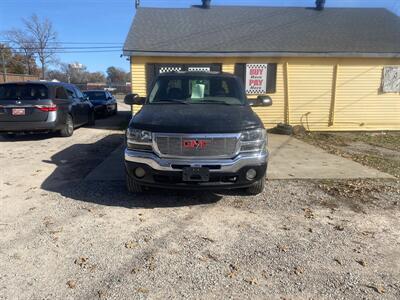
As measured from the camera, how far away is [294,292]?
9.43 ft

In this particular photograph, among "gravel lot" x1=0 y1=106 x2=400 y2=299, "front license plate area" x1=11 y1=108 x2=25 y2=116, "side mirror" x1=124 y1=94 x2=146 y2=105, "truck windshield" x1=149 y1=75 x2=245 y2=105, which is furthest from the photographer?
"front license plate area" x1=11 y1=108 x2=25 y2=116

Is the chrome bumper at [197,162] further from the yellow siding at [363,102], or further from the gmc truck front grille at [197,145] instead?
the yellow siding at [363,102]

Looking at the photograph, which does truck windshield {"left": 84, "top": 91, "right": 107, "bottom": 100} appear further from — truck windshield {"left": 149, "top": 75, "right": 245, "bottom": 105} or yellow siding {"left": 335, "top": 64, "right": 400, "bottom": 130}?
truck windshield {"left": 149, "top": 75, "right": 245, "bottom": 105}

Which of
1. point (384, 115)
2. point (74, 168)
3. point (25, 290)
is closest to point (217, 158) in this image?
point (25, 290)

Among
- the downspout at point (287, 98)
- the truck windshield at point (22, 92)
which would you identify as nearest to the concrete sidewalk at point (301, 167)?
the truck windshield at point (22, 92)

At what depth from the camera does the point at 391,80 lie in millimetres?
12758

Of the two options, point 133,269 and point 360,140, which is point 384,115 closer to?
point 360,140

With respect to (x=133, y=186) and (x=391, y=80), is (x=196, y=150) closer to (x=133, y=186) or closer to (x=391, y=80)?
(x=133, y=186)

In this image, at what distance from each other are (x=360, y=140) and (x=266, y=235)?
28.1 ft

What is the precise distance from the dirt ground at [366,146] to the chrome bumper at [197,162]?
143 inches

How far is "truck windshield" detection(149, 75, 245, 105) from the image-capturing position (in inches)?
219

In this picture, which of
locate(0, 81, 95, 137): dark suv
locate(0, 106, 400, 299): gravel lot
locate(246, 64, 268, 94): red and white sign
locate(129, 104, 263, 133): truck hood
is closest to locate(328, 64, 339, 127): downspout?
locate(246, 64, 268, 94): red and white sign

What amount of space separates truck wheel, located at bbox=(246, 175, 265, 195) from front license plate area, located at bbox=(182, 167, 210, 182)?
0.86 meters

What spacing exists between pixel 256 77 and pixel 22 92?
7.53 metres
